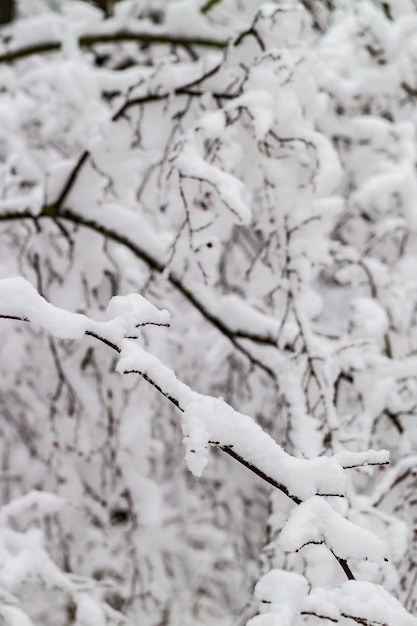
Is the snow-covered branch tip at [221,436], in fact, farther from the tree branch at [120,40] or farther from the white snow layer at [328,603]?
the tree branch at [120,40]

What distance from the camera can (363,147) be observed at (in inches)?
132

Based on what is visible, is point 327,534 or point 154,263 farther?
point 154,263

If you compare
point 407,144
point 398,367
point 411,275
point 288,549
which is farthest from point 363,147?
point 288,549

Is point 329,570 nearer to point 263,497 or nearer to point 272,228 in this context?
point 272,228

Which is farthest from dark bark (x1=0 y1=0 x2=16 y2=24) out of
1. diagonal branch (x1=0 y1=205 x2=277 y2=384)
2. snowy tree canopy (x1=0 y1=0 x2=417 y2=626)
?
diagonal branch (x1=0 y1=205 x2=277 y2=384)

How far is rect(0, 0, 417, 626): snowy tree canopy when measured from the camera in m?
1.12

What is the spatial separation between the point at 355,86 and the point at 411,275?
877 mm

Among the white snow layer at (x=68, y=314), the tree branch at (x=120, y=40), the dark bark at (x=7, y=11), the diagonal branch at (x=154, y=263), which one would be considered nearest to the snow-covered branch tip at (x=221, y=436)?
the white snow layer at (x=68, y=314)

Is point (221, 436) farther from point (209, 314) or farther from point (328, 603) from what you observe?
point (209, 314)

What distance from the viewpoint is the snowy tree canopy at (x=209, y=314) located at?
112 cm

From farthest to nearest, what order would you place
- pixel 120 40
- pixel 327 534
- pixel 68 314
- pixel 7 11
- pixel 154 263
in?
1. pixel 7 11
2. pixel 120 40
3. pixel 154 263
4. pixel 68 314
5. pixel 327 534

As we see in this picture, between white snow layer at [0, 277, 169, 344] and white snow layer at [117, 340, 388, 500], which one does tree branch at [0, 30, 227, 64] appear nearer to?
white snow layer at [0, 277, 169, 344]

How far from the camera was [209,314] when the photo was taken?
7.84ft

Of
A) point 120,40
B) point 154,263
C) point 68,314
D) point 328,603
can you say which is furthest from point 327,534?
point 120,40
